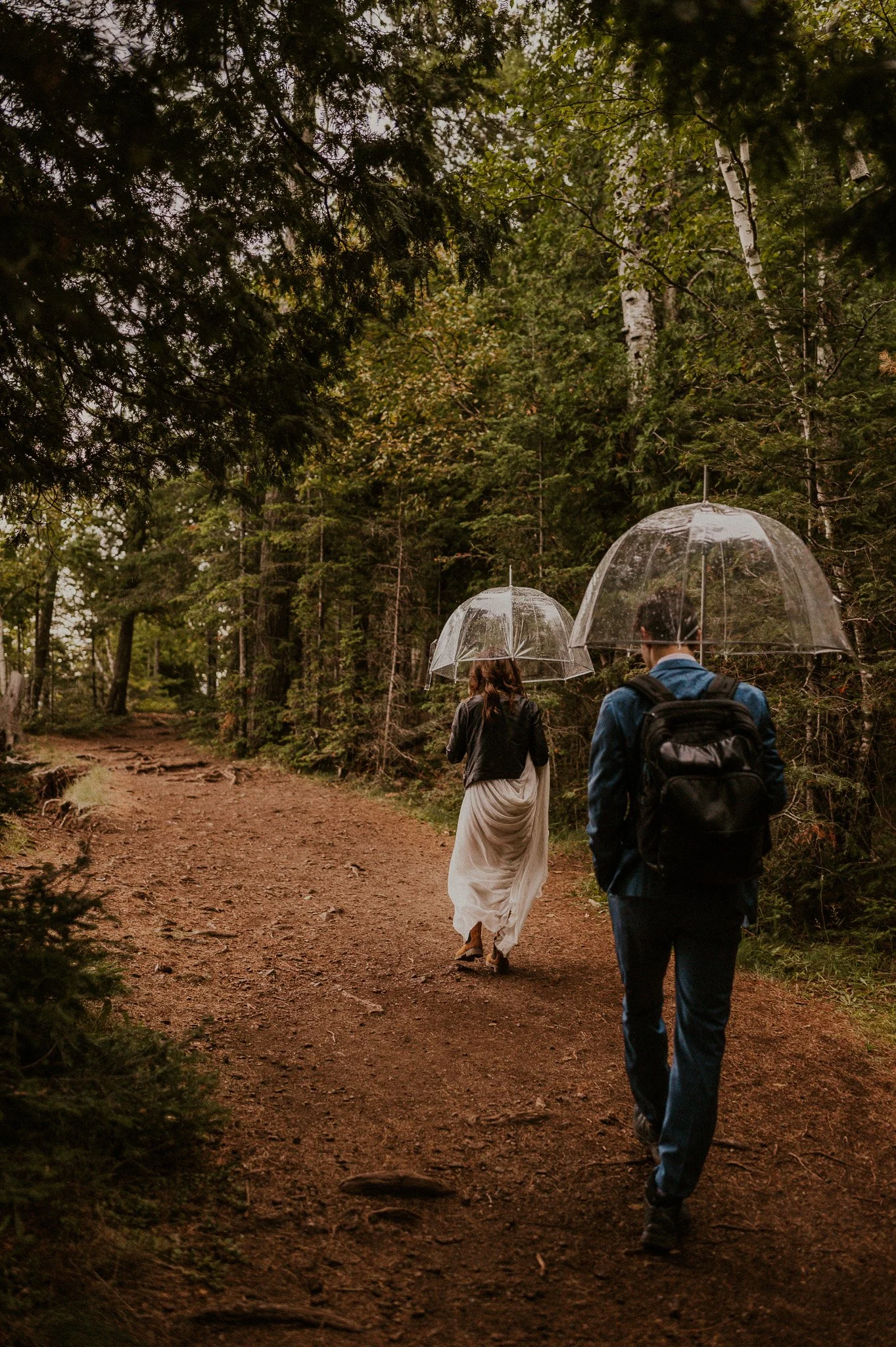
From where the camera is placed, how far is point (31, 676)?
27000 mm

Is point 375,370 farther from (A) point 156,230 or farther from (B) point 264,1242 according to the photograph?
(B) point 264,1242

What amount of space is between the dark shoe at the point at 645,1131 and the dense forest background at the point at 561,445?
3.46 meters

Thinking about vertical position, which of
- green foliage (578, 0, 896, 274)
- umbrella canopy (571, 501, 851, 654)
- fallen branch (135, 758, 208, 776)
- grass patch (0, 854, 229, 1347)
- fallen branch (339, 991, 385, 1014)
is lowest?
fallen branch (339, 991, 385, 1014)

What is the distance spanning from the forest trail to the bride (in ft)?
1.62

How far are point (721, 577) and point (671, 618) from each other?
1.07 m

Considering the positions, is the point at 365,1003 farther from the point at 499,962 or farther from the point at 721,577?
the point at 721,577

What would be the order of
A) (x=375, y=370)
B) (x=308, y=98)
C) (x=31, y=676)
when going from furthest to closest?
(x=31, y=676) < (x=375, y=370) < (x=308, y=98)

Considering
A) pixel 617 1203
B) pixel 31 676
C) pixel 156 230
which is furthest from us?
pixel 31 676

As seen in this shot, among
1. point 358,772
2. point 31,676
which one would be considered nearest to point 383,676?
point 358,772

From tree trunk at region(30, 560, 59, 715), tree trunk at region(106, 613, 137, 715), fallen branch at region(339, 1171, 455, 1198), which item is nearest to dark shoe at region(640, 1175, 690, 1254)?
fallen branch at region(339, 1171, 455, 1198)

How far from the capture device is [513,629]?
276 inches

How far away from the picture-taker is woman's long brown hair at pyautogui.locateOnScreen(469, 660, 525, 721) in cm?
633

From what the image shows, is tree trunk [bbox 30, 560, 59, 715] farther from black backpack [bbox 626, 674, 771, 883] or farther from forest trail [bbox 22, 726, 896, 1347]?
black backpack [bbox 626, 674, 771, 883]

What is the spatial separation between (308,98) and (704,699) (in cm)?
376
